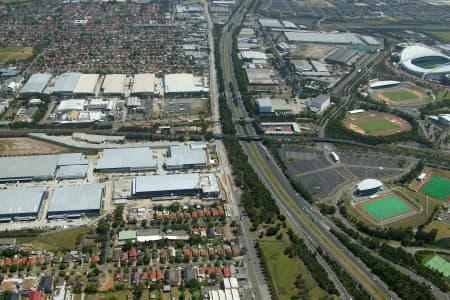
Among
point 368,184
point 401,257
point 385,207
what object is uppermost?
point 368,184

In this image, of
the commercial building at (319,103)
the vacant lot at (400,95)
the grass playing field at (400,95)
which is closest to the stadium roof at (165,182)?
the commercial building at (319,103)

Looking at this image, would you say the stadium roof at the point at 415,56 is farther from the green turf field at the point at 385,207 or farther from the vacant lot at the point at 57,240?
the vacant lot at the point at 57,240

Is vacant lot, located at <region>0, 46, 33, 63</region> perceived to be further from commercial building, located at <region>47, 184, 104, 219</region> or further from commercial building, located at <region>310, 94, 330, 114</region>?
commercial building, located at <region>310, 94, 330, 114</region>

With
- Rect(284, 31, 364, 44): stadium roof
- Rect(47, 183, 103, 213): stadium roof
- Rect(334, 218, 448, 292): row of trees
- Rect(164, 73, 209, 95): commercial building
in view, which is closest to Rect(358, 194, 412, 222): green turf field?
Rect(334, 218, 448, 292): row of trees

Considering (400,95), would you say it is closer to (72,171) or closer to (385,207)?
(385,207)

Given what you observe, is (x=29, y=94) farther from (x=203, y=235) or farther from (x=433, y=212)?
(x=433, y=212)

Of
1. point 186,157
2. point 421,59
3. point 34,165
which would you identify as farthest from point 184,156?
point 421,59
